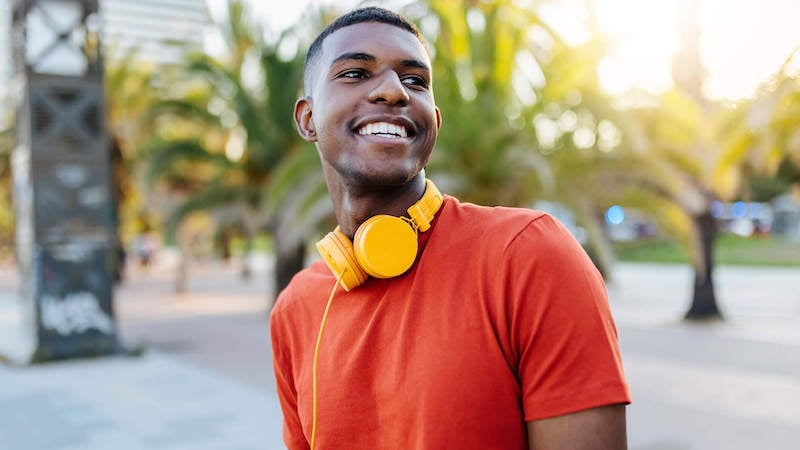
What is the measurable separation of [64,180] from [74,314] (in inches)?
73.1

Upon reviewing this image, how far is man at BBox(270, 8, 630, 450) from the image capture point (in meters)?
1.17

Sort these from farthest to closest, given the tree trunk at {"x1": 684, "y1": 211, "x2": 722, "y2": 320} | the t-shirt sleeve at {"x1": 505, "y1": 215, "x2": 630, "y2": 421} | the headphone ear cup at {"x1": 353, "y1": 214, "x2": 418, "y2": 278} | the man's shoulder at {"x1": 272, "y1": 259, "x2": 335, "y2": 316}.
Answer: the tree trunk at {"x1": 684, "y1": 211, "x2": 722, "y2": 320} < the man's shoulder at {"x1": 272, "y1": 259, "x2": 335, "y2": 316} < the headphone ear cup at {"x1": 353, "y1": 214, "x2": 418, "y2": 278} < the t-shirt sleeve at {"x1": 505, "y1": 215, "x2": 630, "y2": 421}

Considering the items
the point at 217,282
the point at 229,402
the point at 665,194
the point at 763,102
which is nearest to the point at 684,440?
the point at 763,102

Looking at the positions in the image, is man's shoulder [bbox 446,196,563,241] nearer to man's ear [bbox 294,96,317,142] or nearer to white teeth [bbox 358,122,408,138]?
white teeth [bbox 358,122,408,138]

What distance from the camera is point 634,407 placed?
671 centimetres

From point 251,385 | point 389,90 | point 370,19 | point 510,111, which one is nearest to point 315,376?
point 389,90

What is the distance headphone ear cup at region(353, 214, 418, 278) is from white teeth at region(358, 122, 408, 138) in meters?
0.18

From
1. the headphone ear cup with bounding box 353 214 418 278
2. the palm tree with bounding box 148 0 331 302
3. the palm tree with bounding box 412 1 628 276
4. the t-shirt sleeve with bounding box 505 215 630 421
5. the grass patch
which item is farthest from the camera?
the grass patch

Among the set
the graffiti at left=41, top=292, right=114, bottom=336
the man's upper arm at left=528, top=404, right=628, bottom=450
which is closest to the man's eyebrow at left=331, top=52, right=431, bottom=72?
the man's upper arm at left=528, top=404, right=628, bottom=450

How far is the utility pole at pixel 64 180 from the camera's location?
10.1m

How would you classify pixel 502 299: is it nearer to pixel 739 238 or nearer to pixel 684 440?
pixel 684 440

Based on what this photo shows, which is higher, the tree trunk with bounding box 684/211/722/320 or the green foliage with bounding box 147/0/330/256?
the green foliage with bounding box 147/0/330/256

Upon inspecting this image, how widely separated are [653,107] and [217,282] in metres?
17.9

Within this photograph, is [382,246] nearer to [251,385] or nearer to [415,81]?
[415,81]
